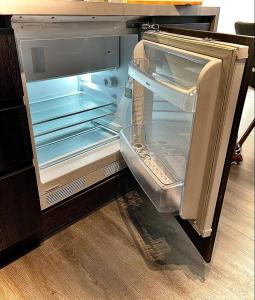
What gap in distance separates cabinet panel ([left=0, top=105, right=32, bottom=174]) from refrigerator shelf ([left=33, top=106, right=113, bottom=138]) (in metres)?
0.34

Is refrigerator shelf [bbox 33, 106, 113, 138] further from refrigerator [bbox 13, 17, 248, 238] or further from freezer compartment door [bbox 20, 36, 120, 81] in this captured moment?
freezer compartment door [bbox 20, 36, 120, 81]

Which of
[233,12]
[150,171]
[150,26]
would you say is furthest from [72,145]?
[233,12]

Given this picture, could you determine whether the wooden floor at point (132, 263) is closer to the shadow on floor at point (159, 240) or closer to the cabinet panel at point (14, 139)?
the shadow on floor at point (159, 240)

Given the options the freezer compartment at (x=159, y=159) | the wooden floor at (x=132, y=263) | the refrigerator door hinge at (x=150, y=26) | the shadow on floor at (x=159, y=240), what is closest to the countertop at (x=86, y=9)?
the refrigerator door hinge at (x=150, y=26)

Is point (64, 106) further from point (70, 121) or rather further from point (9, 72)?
point (9, 72)

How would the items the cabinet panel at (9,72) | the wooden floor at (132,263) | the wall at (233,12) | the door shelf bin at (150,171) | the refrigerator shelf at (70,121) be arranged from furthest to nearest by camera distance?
the wall at (233,12) < the refrigerator shelf at (70,121) < the wooden floor at (132,263) < the door shelf bin at (150,171) < the cabinet panel at (9,72)

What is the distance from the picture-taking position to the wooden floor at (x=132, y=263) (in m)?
1.01

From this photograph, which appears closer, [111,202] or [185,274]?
[185,274]

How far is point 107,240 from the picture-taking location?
4.01 feet

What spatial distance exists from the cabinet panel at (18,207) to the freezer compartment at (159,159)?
0.39 meters

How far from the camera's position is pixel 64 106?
1.43 meters

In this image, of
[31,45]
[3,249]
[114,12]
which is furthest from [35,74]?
[3,249]

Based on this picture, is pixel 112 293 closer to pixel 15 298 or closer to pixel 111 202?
pixel 15 298

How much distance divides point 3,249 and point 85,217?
0.42 m
